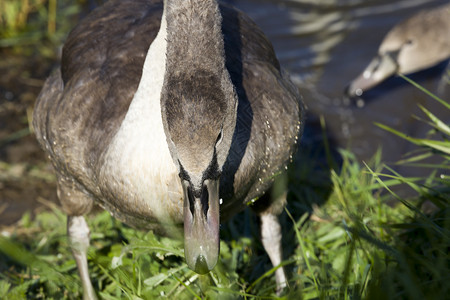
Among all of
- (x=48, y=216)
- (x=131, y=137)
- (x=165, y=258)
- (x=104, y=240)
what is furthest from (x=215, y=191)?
(x=48, y=216)

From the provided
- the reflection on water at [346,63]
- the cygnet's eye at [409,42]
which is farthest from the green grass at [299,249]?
the cygnet's eye at [409,42]

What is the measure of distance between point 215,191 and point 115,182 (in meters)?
0.58

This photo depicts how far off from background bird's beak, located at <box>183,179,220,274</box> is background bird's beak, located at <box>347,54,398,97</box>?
3406 mm

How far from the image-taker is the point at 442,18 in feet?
20.0

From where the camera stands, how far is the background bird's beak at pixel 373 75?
18.3 feet

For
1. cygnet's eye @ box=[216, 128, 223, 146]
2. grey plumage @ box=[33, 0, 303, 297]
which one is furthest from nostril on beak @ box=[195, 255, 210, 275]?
cygnet's eye @ box=[216, 128, 223, 146]

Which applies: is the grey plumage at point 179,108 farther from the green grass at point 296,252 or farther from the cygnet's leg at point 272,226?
the green grass at point 296,252

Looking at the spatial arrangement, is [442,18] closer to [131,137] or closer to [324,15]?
[324,15]

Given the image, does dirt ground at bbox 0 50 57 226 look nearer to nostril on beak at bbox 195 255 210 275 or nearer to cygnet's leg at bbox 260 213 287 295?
cygnet's leg at bbox 260 213 287 295

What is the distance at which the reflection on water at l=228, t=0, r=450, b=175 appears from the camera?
521 centimetres

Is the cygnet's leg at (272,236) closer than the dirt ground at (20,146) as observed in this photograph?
Yes

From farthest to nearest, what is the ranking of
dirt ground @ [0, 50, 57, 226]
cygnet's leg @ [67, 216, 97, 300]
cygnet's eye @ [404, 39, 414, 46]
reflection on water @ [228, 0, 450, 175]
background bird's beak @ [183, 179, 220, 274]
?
1. cygnet's eye @ [404, 39, 414, 46]
2. reflection on water @ [228, 0, 450, 175]
3. dirt ground @ [0, 50, 57, 226]
4. cygnet's leg @ [67, 216, 97, 300]
5. background bird's beak @ [183, 179, 220, 274]

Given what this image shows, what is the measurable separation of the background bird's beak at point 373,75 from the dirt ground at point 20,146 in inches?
113

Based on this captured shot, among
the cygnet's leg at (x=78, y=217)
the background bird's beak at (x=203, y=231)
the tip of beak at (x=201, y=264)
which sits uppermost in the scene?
the background bird's beak at (x=203, y=231)
